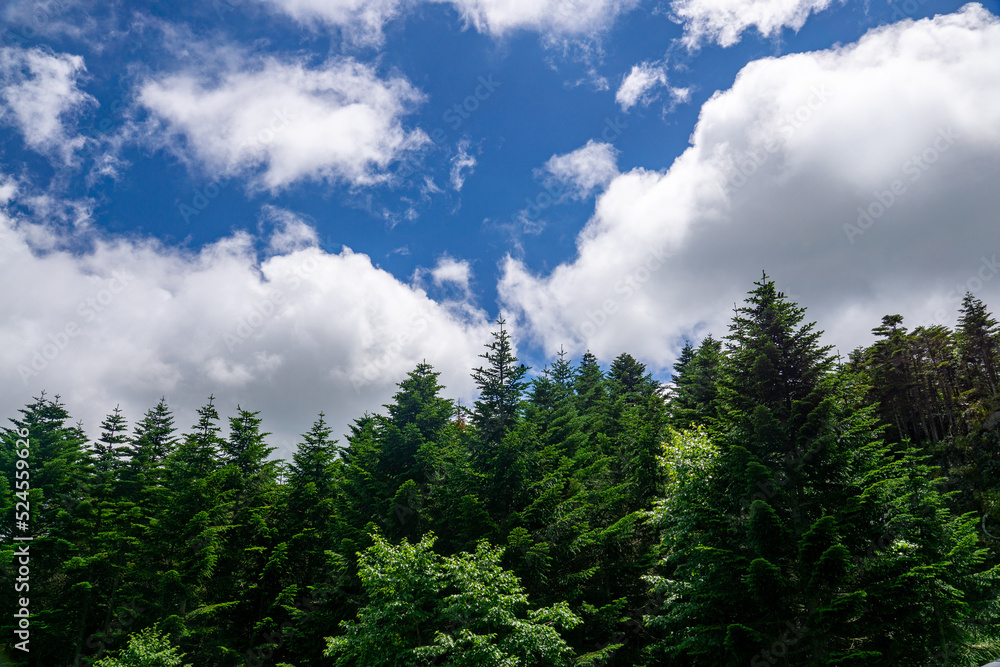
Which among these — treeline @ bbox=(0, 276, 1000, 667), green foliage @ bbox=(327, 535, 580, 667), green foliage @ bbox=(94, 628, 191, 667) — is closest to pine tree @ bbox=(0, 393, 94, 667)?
treeline @ bbox=(0, 276, 1000, 667)

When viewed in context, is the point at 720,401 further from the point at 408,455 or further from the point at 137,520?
the point at 137,520

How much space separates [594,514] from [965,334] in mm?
47062

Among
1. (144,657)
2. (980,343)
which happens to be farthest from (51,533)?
(980,343)

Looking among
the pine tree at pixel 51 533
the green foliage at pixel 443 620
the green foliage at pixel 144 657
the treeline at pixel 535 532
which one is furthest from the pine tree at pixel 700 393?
the pine tree at pixel 51 533

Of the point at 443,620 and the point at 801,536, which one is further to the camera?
the point at 443,620

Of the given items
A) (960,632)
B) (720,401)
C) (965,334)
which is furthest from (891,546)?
(965,334)

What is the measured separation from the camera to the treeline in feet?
48.2

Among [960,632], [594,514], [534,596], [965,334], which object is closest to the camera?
[960,632]

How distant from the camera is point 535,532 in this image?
21281 millimetres

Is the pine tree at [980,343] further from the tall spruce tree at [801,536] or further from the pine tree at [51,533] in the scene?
the pine tree at [51,533]

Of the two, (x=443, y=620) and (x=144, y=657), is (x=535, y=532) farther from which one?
(x=144, y=657)

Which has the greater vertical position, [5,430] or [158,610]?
[5,430]

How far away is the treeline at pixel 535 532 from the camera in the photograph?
14703 mm

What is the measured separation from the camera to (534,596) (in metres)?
20.5
